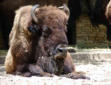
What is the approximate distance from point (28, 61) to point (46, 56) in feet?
1.48

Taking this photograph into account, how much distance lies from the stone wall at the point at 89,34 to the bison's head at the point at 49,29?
28.0 feet

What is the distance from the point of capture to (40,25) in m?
7.39

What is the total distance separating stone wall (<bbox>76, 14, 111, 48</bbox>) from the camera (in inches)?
637

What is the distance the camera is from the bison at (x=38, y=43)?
715cm

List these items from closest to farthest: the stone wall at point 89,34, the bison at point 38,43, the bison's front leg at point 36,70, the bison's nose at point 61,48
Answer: the bison's nose at point 61,48 < the bison at point 38,43 < the bison's front leg at point 36,70 < the stone wall at point 89,34

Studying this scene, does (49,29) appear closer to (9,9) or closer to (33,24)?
(33,24)

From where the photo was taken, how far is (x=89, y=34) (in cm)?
1647

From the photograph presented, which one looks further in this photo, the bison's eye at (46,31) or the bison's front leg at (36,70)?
the bison's front leg at (36,70)

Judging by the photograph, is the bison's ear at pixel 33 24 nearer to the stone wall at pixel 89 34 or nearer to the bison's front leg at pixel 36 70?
the bison's front leg at pixel 36 70

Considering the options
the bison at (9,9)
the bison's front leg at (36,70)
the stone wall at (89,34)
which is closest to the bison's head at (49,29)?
the bison's front leg at (36,70)

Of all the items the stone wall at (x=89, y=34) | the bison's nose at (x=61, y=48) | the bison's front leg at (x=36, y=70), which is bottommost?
the stone wall at (x=89, y=34)

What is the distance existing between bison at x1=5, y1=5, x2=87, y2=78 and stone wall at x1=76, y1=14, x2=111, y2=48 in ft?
27.5

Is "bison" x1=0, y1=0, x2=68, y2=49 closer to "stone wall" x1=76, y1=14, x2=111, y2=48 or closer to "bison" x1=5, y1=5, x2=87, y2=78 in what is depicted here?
"stone wall" x1=76, y1=14, x2=111, y2=48

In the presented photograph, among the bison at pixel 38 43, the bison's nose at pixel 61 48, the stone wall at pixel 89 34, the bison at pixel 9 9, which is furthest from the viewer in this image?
the stone wall at pixel 89 34
